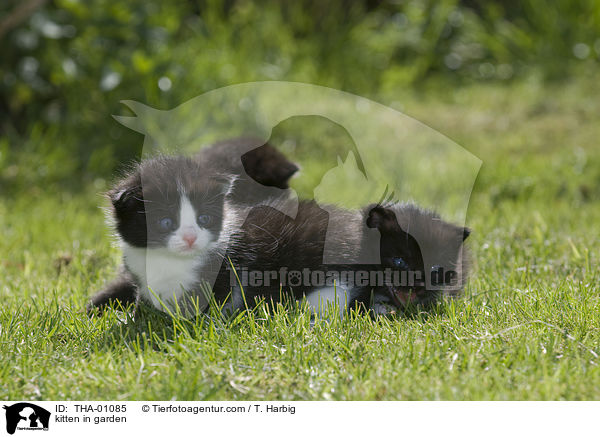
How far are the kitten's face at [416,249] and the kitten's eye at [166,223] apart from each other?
1034 mm

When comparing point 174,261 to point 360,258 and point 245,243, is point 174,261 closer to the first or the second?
point 245,243

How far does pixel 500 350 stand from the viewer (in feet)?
9.63

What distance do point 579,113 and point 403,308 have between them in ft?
18.0

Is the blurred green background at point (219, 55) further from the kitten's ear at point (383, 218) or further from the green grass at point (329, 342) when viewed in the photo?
the kitten's ear at point (383, 218)

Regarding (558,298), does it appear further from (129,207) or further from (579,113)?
(579,113)

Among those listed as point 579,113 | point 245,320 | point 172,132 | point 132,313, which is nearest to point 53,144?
point 172,132

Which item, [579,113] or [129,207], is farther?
[579,113]

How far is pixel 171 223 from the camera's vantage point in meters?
3.18

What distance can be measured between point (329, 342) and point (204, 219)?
83 centimetres
